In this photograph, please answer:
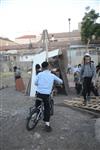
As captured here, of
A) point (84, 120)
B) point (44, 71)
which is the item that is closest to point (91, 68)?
point (84, 120)

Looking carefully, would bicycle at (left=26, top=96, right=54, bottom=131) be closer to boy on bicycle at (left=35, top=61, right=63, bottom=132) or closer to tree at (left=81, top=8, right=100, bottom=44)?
boy on bicycle at (left=35, top=61, right=63, bottom=132)

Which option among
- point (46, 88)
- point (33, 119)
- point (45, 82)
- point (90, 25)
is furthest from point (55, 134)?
point (90, 25)

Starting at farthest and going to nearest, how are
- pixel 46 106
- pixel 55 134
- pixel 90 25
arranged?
1. pixel 90 25
2. pixel 46 106
3. pixel 55 134

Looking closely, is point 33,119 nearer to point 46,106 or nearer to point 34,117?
point 34,117

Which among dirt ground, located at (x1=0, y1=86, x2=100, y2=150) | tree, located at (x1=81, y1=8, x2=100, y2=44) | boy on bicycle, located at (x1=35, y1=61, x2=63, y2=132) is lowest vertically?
dirt ground, located at (x1=0, y1=86, x2=100, y2=150)

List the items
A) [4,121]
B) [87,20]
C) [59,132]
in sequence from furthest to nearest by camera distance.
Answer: [87,20]
[4,121]
[59,132]

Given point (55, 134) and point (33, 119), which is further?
point (33, 119)

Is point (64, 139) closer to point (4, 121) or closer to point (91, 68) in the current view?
point (4, 121)

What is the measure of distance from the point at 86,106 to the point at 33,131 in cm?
382

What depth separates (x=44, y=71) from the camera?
9195mm

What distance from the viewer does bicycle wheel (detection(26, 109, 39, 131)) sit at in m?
9.03

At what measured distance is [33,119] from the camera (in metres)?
9.12

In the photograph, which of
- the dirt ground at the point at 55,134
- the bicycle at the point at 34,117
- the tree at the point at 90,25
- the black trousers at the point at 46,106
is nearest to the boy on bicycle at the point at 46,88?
the black trousers at the point at 46,106

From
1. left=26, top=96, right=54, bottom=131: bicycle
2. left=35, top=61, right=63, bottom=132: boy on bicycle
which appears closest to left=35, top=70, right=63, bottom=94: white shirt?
left=35, top=61, right=63, bottom=132: boy on bicycle
